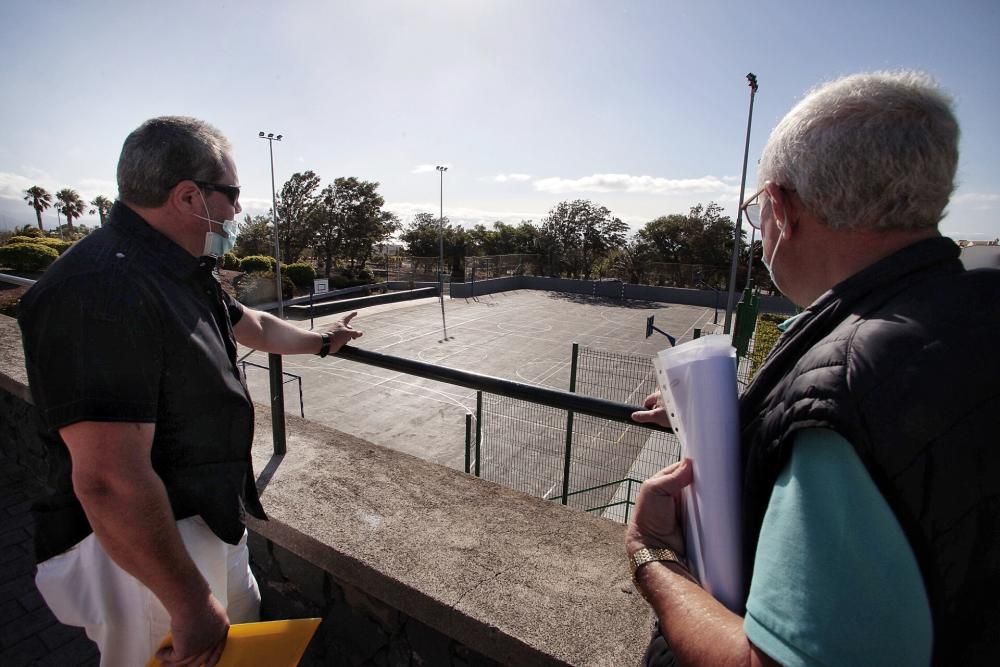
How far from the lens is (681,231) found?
2103 inches

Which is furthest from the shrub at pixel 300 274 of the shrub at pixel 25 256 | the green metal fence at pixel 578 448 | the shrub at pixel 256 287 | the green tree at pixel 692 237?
the green tree at pixel 692 237

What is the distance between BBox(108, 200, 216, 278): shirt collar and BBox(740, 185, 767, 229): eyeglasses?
4.96ft

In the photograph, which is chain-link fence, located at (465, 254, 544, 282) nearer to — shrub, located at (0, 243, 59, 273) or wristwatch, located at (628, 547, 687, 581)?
shrub, located at (0, 243, 59, 273)

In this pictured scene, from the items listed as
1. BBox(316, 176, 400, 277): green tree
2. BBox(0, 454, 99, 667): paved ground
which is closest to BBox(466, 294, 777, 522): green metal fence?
BBox(0, 454, 99, 667): paved ground

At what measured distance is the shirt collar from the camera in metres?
1.40

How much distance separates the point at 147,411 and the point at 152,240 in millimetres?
511

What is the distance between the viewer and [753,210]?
1279mm

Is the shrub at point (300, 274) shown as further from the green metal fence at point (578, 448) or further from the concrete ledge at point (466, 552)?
the concrete ledge at point (466, 552)

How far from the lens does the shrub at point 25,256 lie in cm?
1983

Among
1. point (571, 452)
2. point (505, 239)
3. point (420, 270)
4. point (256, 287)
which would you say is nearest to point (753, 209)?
point (571, 452)

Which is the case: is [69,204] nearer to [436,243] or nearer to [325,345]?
[436,243]

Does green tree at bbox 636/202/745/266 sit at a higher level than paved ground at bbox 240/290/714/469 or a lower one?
higher

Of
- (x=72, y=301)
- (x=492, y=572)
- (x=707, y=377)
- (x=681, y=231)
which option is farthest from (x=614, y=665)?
(x=681, y=231)

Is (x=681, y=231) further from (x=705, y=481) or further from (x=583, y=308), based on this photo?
(x=705, y=481)
